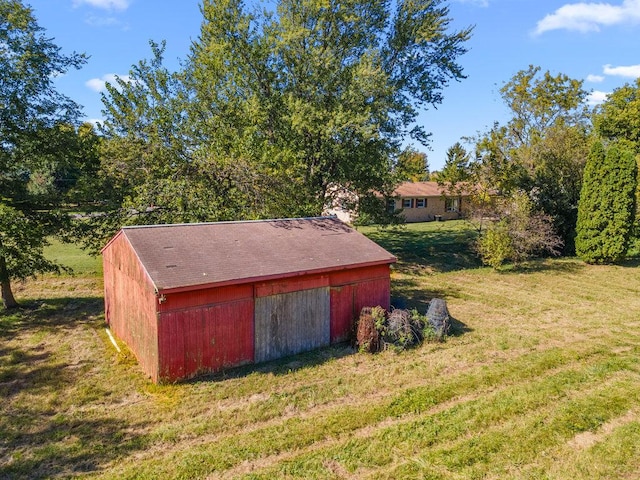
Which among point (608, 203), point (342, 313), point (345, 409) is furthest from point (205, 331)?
point (608, 203)

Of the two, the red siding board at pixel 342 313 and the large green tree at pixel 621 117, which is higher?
the large green tree at pixel 621 117

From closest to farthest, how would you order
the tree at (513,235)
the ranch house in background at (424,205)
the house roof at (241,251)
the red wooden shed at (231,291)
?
the red wooden shed at (231,291) → the house roof at (241,251) → the tree at (513,235) → the ranch house in background at (424,205)

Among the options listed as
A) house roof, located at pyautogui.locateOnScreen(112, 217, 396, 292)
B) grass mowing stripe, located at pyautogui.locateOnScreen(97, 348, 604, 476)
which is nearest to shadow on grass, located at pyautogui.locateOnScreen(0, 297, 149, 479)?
grass mowing stripe, located at pyautogui.locateOnScreen(97, 348, 604, 476)

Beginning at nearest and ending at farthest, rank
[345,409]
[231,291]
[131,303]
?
[345,409] → [231,291] → [131,303]

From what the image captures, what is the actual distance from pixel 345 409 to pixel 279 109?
1533cm

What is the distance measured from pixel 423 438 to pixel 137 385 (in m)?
6.27

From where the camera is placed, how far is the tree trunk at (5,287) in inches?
565

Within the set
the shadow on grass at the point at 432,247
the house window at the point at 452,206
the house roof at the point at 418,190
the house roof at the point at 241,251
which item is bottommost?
the shadow on grass at the point at 432,247

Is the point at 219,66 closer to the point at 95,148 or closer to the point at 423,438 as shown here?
the point at 95,148

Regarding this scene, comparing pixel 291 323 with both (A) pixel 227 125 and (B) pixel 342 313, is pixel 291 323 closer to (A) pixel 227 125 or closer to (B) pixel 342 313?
(B) pixel 342 313

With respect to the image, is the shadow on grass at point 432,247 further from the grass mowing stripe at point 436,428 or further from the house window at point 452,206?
the grass mowing stripe at point 436,428

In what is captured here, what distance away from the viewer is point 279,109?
65.3ft

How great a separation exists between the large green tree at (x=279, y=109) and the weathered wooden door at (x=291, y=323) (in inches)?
235

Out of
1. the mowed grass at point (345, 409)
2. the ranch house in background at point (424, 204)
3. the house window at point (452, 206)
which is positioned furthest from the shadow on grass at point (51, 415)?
the house window at point (452, 206)
